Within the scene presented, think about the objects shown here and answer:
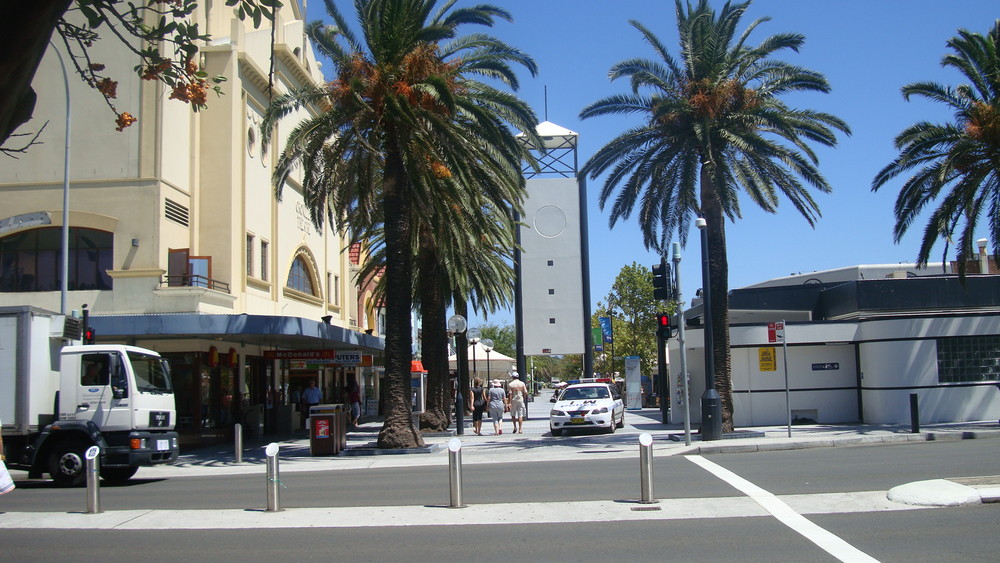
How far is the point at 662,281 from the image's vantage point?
21.5 meters

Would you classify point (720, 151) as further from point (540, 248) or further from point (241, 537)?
point (540, 248)

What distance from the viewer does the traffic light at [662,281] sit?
21469mm

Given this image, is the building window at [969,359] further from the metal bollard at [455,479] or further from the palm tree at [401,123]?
the metal bollard at [455,479]

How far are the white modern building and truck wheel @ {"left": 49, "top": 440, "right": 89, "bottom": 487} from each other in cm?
1628

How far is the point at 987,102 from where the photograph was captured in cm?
2202

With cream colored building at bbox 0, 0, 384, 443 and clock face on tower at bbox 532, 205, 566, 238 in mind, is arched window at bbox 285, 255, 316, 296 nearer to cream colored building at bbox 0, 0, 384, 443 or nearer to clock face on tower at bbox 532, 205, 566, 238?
cream colored building at bbox 0, 0, 384, 443

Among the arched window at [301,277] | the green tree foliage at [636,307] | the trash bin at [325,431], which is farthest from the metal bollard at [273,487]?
the green tree foliage at [636,307]

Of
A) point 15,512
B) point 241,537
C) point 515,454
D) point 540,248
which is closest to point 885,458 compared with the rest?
point 515,454

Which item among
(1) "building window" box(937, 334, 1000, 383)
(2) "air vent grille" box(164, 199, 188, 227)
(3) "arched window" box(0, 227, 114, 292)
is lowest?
(1) "building window" box(937, 334, 1000, 383)

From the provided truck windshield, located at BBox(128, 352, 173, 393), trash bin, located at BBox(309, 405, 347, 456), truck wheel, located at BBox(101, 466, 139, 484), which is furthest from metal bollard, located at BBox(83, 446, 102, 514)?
trash bin, located at BBox(309, 405, 347, 456)

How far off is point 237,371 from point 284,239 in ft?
19.4

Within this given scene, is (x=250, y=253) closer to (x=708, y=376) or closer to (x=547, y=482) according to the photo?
(x=708, y=376)

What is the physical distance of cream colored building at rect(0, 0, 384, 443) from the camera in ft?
76.7

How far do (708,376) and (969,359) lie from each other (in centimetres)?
875
